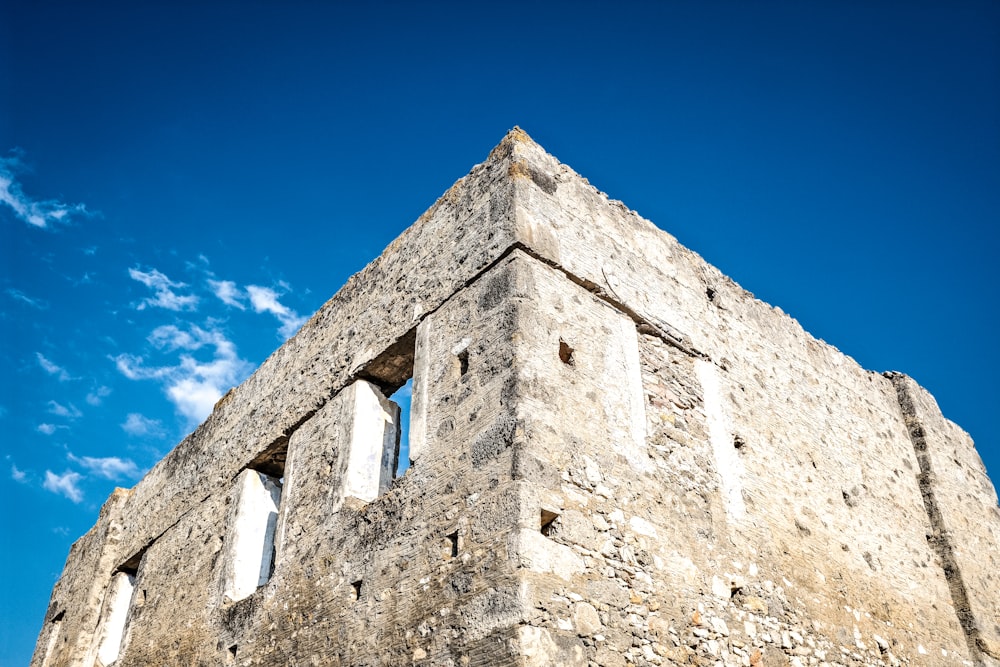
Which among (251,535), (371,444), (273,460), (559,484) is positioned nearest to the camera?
(559,484)

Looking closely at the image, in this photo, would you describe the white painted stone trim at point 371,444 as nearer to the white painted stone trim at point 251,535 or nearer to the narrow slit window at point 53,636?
the white painted stone trim at point 251,535

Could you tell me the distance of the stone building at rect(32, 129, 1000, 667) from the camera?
5016 mm

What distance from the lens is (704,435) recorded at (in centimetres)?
646

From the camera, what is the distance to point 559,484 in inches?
199

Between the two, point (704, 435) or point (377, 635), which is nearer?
point (377, 635)

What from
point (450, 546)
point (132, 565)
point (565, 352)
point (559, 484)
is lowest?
point (450, 546)

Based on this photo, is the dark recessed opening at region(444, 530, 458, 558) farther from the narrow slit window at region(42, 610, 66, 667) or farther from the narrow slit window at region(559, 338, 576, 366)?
the narrow slit window at region(42, 610, 66, 667)

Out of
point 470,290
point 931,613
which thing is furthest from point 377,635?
point 931,613

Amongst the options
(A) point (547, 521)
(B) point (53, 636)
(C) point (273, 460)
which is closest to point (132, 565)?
(B) point (53, 636)

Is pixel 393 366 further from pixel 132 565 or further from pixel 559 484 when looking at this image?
pixel 132 565

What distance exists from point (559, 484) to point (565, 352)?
1066mm

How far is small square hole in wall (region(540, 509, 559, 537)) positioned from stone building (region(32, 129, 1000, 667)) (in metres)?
0.02

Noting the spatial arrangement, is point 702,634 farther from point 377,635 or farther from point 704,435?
point 377,635

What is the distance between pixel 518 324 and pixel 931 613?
498 cm
